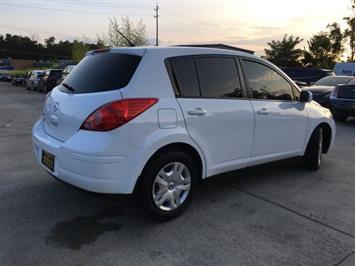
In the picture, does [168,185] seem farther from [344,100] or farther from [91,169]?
[344,100]

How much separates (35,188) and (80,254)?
1.82m

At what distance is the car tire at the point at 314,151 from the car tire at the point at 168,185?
2362 millimetres

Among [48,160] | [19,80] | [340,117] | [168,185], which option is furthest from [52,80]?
[168,185]

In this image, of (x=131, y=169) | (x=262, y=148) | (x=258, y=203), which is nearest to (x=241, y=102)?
(x=262, y=148)

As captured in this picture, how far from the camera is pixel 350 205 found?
4387 mm

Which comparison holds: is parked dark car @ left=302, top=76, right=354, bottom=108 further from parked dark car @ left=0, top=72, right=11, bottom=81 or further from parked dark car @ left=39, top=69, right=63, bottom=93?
parked dark car @ left=0, top=72, right=11, bottom=81

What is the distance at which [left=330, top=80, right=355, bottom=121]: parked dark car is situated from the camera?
1088 cm

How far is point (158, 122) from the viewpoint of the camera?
3545 millimetres

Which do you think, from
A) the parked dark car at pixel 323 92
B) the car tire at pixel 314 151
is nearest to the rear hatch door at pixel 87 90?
the car tire at pixel 314 151

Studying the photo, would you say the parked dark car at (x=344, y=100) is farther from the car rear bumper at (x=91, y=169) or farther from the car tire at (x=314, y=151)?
the car rear bumper at (x=91, y=169)

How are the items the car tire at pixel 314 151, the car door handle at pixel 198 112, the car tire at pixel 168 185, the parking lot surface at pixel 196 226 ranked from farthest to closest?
the car tire at pixel 314 151
the car door handle at pixel 198 112
the car tire at pixel 168 185
the parking lot surface at pixel 196 226

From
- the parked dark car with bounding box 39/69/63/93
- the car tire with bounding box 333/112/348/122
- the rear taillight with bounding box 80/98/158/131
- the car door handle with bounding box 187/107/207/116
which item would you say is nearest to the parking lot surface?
the rear taillight with bounding box 80/98/158/131

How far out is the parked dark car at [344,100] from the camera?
10.9m

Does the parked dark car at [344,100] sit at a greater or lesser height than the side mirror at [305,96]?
lesser
